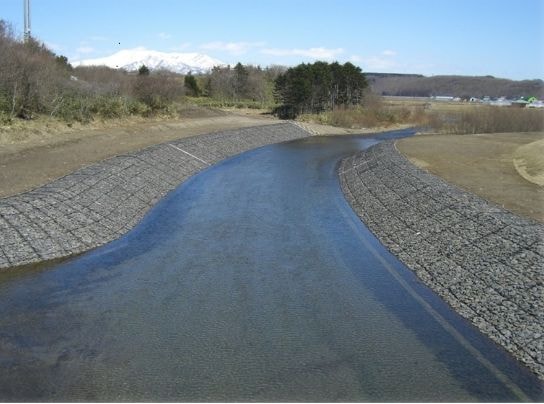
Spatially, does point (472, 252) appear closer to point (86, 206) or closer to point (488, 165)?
point (86, 206)

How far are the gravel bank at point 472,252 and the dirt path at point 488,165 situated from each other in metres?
1.08

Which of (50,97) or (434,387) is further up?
(50,97)

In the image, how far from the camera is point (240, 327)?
12375 millimetres

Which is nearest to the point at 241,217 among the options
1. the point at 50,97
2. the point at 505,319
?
the point at 505,319

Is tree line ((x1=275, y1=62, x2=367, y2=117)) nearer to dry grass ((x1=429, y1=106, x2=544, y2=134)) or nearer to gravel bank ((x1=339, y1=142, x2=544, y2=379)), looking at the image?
dry grass ((x1=429, y1=106, x2=544, y2=134))

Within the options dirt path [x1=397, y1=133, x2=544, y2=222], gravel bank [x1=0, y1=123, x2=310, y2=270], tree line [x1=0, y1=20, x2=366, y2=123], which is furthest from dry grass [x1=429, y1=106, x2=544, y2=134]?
gravel bank [x1=0, y1=123, x2=310, y2=270]

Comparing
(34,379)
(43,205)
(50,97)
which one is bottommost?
(34,379)

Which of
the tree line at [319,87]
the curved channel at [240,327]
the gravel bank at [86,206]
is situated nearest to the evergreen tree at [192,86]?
the tree line at [319,87]

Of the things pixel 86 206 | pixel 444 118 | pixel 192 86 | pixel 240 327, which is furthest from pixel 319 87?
pixel 240 327

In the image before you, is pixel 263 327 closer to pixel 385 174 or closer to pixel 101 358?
pixel 101 358

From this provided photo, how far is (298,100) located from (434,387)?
225ft

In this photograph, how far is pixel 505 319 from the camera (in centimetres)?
1237

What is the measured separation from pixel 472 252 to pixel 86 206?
541 inches

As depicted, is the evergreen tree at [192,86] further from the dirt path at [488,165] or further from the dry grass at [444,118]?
the dirt path at [488,165]
